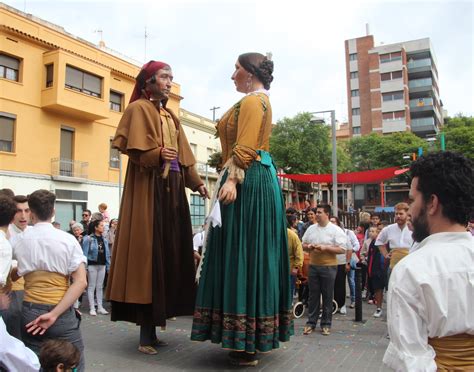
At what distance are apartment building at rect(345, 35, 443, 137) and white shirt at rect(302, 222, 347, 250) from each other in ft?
175

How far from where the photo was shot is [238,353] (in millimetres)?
3664

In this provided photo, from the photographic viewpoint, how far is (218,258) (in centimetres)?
373

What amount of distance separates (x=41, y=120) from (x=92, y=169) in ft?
12.8

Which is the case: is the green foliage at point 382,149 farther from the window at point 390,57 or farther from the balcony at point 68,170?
the balcony at point 68,170

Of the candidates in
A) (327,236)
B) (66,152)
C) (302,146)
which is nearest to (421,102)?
(302,146)

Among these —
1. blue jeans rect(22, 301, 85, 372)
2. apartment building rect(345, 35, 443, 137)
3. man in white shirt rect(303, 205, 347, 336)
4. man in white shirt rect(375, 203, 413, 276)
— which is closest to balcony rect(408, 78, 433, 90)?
apartment building rect(345, 35, 443, 137)

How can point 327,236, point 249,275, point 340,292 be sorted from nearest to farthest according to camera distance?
point 249,275 → point 327,236 → point 340,292

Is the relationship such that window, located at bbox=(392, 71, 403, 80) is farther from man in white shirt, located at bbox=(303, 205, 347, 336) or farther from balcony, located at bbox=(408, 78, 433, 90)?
man in white shirt, located at bbox=(303, 205, 347, 336)

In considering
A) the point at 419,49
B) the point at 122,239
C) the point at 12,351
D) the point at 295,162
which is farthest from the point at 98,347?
the point at 419,49

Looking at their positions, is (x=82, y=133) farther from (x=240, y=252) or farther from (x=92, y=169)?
(x=240, y=252)

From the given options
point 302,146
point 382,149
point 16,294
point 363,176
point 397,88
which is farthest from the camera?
point 397,88

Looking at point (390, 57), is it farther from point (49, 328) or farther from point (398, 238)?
point (49, 328)

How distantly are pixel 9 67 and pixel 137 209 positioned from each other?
68.0 ft

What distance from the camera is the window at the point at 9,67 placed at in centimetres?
2083
